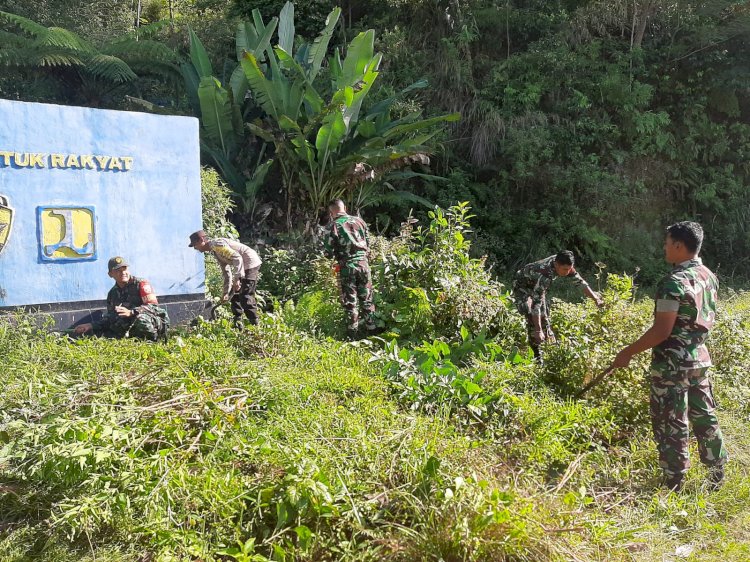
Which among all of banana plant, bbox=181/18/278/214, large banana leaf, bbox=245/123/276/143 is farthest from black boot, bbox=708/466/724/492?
large banana leaf, bbox=245/123/276/143

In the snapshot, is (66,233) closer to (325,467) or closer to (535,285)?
(325,467)

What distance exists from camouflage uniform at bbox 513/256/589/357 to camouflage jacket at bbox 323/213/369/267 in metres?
1.65

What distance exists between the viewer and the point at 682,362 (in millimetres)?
3629

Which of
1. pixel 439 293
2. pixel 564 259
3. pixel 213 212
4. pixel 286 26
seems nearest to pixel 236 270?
pixel 439 293

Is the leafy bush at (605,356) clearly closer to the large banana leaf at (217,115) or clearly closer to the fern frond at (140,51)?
the large banana leaf at (217,115)

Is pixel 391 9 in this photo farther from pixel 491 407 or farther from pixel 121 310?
pixel 491 407

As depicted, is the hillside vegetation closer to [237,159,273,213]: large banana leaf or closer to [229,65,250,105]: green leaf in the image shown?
[237,159,273,213]: large banana leaf

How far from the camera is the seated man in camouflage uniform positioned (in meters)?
5.58

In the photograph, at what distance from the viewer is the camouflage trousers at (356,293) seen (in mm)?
6242

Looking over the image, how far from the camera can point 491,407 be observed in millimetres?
4023

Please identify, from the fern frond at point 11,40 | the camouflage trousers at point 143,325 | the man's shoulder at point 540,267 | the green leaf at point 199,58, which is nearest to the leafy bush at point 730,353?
the man's shoulder at point 540,267

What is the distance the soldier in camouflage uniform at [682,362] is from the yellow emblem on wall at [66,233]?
191 inches

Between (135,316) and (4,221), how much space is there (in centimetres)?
139

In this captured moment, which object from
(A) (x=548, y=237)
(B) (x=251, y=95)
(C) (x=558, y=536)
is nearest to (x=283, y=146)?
(B) (x=251, y=95)
